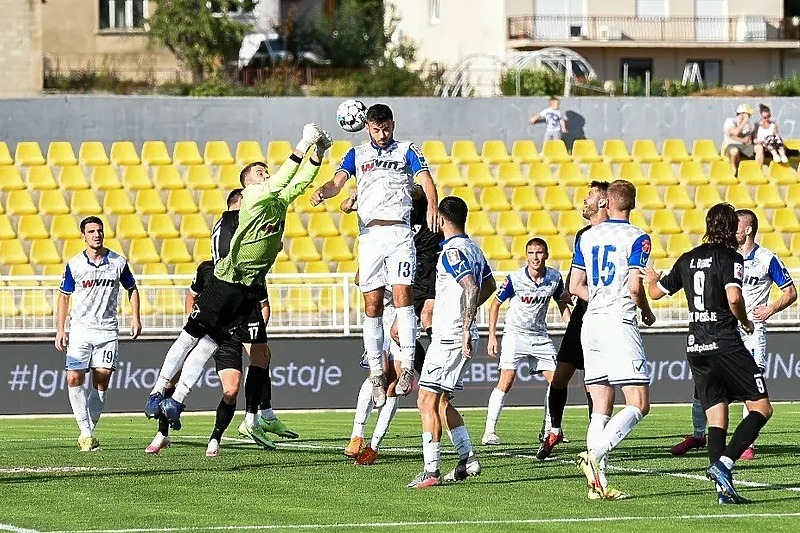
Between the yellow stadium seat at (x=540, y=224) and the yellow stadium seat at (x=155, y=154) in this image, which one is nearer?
the yellow stadium seat at (x=540, y=224)

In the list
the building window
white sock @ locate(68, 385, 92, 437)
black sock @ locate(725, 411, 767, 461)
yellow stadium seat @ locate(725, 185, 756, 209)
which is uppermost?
the building window

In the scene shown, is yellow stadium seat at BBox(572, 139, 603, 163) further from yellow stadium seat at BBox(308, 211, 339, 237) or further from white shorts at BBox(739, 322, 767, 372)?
white shorts at BBox(739, 322, 767, 372)

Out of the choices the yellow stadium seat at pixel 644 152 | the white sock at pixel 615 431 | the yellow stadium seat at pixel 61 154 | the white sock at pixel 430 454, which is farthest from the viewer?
the yellow stadium seat at pixel 644 152

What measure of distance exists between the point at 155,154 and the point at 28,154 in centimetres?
215

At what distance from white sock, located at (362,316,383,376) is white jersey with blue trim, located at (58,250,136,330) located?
12.2 feet

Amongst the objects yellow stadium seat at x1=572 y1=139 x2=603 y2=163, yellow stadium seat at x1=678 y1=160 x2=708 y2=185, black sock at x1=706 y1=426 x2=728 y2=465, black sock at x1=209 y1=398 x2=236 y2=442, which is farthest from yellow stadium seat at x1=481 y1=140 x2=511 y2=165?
black sock at x1=706 y1=426 x2=728 y2=465

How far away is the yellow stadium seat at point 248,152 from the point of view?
85.7 ft

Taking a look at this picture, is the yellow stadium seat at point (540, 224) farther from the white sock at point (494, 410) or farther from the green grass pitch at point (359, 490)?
the white sock at point (494, 410)

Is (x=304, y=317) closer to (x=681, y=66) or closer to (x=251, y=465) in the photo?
(x=251, y=465)

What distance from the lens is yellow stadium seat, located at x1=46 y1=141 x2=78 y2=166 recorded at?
1013 inches

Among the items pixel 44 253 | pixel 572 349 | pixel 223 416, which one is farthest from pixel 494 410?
pixel 44 253

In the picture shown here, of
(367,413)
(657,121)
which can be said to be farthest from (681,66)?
(367,413)

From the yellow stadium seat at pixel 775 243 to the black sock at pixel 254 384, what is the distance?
14.0 metres

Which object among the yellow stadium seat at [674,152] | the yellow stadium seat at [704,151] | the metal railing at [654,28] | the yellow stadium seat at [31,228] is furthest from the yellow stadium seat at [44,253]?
the metal railing at [654,28]
